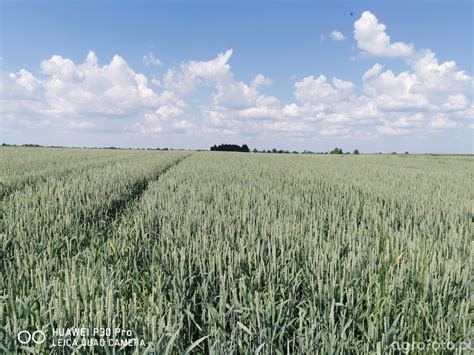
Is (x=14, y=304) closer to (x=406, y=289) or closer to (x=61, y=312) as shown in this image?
(x=61, y=312)

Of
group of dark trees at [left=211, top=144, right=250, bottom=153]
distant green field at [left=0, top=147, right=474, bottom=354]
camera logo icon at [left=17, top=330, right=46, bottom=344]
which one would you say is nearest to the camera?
camera logo icon at [left=17, top=330, right=46, bottom=344]

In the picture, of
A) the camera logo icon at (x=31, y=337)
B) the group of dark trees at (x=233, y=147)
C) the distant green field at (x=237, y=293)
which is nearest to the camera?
the camera logo icon at (x=31, y=337)

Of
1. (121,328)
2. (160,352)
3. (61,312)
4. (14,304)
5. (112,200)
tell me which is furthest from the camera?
(112,200)

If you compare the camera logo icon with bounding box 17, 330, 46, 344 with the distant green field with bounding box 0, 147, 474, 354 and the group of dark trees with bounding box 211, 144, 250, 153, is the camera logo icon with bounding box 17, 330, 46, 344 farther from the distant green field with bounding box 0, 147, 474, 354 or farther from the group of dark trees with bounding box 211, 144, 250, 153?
the group of dark trees with bounding box 211, 144, 250, 153

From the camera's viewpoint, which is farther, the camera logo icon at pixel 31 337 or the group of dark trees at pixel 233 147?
the group of dark trees at pixel 233 147

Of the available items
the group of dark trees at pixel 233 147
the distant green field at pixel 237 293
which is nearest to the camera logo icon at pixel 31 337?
the distant green field at pixel 237 293

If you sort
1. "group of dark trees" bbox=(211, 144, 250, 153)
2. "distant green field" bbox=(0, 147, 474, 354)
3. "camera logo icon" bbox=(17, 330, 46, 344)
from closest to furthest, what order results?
"camera logo icon" bbox=(17, 330, 46, 344), "distant green field" bbox=(0, 147, 474, 354), "group of dark trees" bbox=(211, 144, 250, 153)

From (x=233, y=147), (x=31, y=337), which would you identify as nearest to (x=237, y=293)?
(x=31, y=337)

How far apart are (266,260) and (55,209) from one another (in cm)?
342

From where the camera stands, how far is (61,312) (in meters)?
1.63

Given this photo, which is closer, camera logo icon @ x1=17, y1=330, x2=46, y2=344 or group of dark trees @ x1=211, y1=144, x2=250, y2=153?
camera logo icon @ x1=17, y1=330, x2=46, y2=344

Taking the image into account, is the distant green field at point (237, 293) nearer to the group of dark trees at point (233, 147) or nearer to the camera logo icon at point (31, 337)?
the camera logo icon at point (31, 337)

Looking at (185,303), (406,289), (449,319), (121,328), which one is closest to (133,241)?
(185,303)

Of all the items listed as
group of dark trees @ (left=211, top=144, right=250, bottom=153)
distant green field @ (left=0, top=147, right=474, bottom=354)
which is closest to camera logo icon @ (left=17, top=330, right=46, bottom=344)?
distant green field @ (left=0, top=147, right=474, bottom=354)
